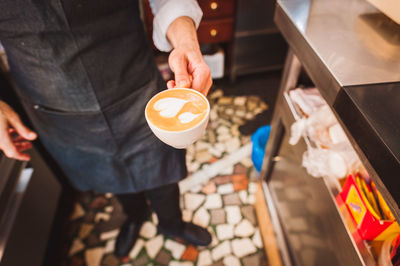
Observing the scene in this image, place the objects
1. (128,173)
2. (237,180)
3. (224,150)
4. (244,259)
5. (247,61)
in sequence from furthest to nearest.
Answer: (247,61), (224,150), (237,180), (244,259), (128,173)

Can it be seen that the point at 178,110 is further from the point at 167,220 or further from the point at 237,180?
the point at 237,180

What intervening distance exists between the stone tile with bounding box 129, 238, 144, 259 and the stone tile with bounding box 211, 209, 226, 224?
445 millimetres

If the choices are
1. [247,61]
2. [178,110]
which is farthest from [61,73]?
[247,61]

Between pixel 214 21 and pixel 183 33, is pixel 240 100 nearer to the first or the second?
pixel 214 21

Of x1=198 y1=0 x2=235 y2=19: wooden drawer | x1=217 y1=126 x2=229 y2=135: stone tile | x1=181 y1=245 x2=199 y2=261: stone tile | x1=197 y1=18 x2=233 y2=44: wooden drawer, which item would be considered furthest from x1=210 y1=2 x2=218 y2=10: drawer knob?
x1=181 y1=245 x2=199 y2=261: stone tile

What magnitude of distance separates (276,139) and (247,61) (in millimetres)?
1451

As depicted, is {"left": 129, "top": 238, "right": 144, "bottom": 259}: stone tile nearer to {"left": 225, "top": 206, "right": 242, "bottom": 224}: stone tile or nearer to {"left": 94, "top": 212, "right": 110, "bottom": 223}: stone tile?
{"left": 94, "top": 212, "right": 110, "bottom": 223}: stone tile

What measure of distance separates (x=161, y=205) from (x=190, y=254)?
41cm

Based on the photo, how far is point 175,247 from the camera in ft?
5.06

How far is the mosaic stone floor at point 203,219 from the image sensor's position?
4.91ft

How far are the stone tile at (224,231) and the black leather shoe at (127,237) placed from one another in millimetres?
480

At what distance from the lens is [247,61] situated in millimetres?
2445

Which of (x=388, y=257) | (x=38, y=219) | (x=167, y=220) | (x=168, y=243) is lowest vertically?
(x=168, y=243)

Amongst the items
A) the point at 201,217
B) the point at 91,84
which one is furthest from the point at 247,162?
the point at 91,84
